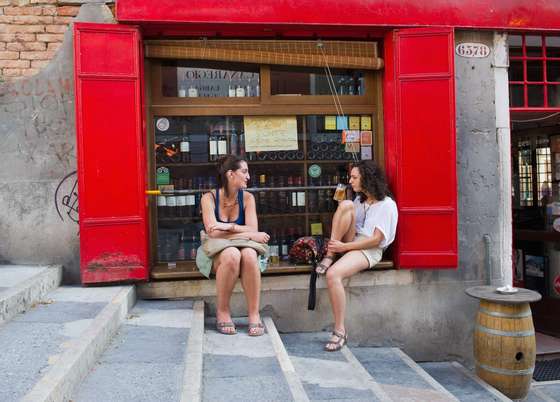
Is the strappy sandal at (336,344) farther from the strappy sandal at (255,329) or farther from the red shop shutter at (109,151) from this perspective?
the red shop shutter at (109,151)

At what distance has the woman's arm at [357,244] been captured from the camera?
5043 millimetres

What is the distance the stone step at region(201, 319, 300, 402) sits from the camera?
3.34 meters

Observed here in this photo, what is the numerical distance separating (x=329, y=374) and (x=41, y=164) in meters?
3.21

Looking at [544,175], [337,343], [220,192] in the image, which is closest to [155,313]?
[220,192]

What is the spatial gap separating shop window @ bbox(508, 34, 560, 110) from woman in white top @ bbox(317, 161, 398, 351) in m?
1.83

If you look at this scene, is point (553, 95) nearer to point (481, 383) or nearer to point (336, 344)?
point (481, 383)

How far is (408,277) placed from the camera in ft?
18.4

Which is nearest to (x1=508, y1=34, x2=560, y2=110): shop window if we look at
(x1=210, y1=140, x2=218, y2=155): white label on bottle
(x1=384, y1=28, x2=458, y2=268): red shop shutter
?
→ (x1=384, y1=28, x2=458, y2=268): red shop shutter

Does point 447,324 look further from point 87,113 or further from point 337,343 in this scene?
point 87,113

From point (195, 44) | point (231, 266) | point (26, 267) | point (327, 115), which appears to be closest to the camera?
point (231, 266)

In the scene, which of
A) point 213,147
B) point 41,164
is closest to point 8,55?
point 41,164

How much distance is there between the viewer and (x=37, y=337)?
140 inches

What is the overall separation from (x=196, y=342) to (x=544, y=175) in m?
6.57

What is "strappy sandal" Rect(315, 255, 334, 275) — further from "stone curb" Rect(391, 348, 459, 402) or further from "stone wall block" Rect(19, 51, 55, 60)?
"stone wall block" Rect(19, 51, 55, 60)
